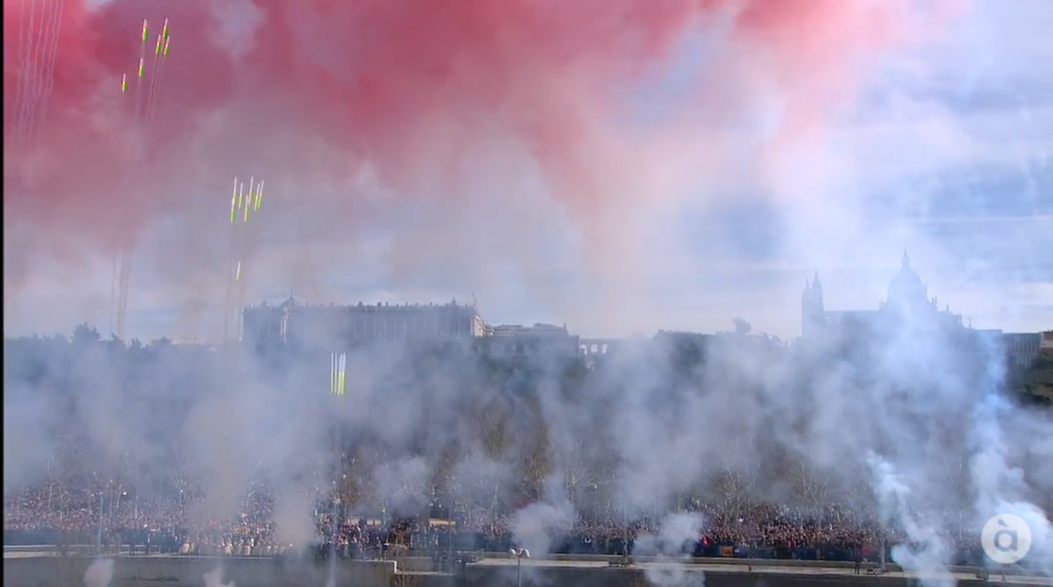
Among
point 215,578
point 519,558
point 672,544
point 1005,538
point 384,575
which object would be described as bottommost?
point 215,578

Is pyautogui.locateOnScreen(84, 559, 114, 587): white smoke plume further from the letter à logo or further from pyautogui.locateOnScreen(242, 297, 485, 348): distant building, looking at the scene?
the letter à logo

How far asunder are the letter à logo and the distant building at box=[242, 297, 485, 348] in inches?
388

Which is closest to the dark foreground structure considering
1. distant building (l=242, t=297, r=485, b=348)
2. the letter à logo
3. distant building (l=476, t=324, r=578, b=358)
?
the letter à logo

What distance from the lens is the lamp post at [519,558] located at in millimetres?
13817

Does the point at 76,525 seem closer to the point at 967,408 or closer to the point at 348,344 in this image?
Answer: the point at 348,344

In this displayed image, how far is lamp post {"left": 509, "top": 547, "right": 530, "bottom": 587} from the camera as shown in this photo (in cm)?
1382

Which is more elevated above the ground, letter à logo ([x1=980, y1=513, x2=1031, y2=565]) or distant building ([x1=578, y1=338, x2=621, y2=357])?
distant building ([x1=578, y1=338, x2=621, y2=357])

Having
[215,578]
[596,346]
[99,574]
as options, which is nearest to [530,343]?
[596,346]

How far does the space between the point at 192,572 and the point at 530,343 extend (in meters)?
7.94

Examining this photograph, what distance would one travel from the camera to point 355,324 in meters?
17.9

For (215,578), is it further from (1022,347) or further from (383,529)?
(1022,347)

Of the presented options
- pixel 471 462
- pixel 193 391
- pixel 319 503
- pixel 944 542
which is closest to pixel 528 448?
pixel 471 462

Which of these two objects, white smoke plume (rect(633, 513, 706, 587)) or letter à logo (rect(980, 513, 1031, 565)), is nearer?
letter à logo (rect(980, 513, 1031, 565))

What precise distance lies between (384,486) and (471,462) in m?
1.55
